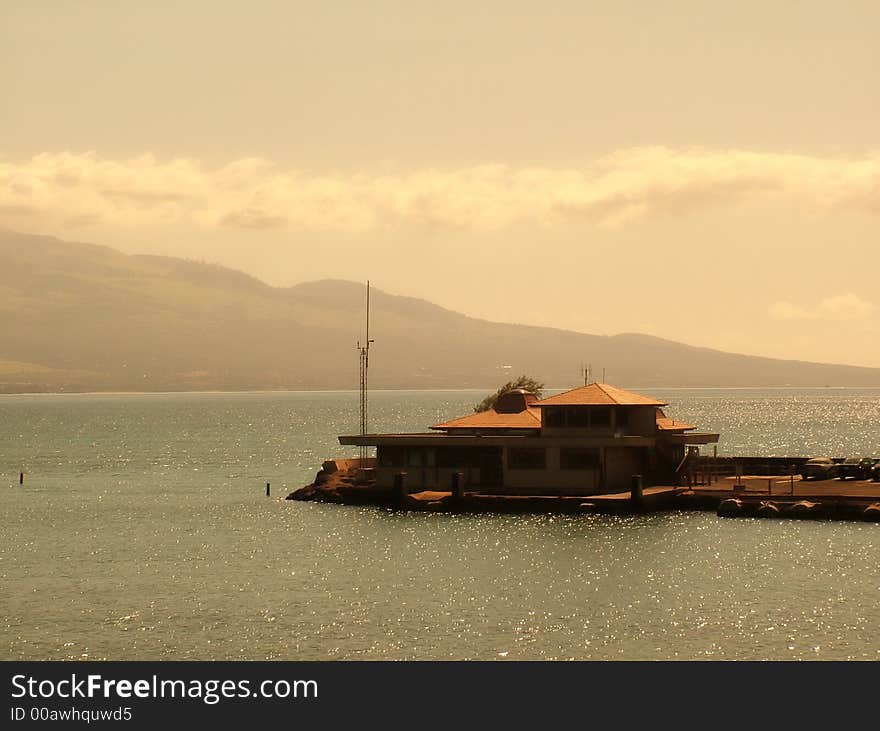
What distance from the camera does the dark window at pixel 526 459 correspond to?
300 feet

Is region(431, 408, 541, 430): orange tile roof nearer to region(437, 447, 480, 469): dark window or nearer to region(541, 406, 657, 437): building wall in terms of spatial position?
region(437, 447, 480, 469): dark window

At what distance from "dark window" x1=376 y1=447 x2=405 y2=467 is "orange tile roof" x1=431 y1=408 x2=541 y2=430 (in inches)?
159

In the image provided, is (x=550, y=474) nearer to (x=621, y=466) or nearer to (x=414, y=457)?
(x=621, y=466)

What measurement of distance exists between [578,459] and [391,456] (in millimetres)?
12506

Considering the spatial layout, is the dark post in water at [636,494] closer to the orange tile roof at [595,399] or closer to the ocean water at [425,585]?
the ocean water at [425,585]

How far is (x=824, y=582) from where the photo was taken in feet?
211

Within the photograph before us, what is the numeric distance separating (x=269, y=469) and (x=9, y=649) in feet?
314

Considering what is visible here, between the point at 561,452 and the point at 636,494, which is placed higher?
the point at 561,452

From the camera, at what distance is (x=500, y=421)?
99062 millimetres

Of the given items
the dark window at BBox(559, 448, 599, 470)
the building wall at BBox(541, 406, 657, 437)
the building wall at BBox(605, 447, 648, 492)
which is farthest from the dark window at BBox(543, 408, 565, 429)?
the building wall at BBox(605, 447, 648, 492)

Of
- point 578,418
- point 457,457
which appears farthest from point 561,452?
point 457,457

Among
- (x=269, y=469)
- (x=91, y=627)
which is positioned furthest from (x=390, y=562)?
(x=269, y=469)

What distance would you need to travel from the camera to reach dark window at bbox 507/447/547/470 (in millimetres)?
91562
